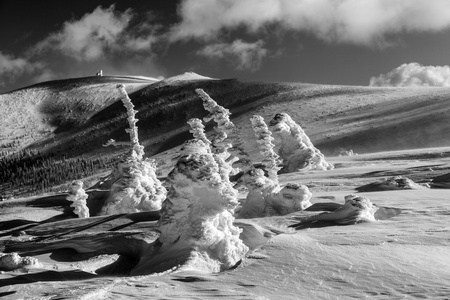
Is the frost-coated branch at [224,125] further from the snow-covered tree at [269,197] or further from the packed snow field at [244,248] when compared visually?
the snow-covered tree at [269,197]

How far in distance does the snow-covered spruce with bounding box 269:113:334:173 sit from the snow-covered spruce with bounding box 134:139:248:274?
62.4ft

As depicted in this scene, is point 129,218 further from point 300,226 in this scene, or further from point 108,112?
point 108,112

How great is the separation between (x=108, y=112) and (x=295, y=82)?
54498 millimetres

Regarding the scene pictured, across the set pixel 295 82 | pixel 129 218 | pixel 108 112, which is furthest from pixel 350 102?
pixel 108 112

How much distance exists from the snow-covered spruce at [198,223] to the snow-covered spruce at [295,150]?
62.4 ft

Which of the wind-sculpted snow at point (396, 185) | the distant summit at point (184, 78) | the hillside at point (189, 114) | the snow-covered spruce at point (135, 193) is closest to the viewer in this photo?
the wind-sculpted snow at point (396, 185)

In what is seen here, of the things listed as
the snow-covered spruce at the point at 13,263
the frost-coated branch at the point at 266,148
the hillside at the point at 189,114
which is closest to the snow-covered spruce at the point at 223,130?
the frost-coated branch at the point at 266,148

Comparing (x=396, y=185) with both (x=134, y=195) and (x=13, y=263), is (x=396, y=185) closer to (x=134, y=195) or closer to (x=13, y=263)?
(x=134, y=195)

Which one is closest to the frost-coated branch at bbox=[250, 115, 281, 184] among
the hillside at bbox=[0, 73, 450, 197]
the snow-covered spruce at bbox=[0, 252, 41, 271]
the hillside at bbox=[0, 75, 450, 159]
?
the snow-covered spruce at bbox=[0, 252, 41, 271]

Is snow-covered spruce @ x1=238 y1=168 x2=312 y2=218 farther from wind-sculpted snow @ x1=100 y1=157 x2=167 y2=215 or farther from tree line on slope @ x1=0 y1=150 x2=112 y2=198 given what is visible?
tree line on slope @ x1=0 y1=150 x2=112 y2=198

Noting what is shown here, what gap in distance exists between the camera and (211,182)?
9.37 metres

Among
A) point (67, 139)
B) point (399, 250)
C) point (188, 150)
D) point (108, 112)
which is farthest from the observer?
point (108, 112)

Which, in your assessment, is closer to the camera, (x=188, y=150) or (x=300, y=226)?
(x=300, y=226)

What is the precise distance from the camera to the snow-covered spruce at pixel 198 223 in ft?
28.9
